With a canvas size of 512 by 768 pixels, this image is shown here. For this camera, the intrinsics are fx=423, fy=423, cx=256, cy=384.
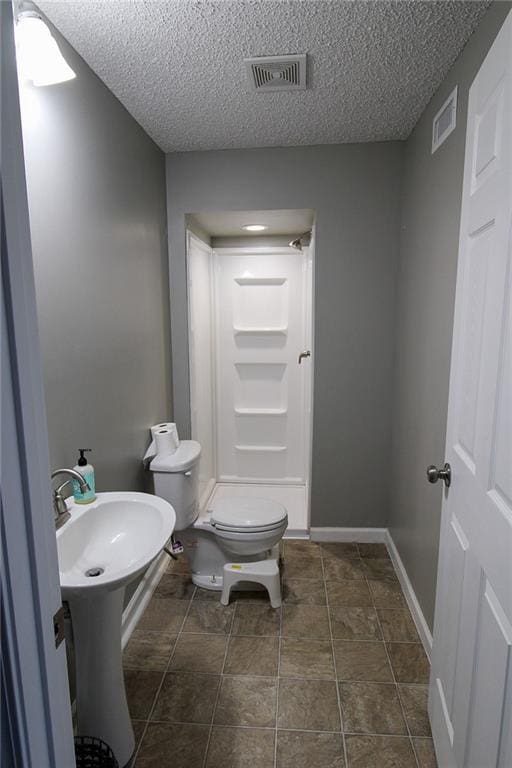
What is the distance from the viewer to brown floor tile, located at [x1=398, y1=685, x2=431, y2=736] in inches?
58.7

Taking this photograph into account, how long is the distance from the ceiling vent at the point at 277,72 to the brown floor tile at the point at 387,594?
7.84 feet

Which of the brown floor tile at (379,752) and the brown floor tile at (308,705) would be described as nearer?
the brown floor tile at (379,752)

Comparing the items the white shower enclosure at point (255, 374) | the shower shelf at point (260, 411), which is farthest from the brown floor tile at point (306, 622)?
the shower shelf at point (260, 411)

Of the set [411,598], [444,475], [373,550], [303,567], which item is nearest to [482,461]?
[444,475]

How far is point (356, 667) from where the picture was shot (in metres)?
1.75

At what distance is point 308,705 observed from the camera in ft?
5.19

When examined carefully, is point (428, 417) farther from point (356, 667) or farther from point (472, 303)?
point (356, 667)

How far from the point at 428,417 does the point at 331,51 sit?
146cm

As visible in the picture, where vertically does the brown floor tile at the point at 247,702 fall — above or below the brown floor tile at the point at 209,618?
above

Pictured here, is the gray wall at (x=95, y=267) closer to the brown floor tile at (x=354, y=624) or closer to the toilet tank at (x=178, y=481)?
the toilet tank at (x=178, y=481)

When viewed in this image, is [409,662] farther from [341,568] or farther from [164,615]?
[164,615]

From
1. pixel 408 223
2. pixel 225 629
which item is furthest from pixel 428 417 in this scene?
pixel 225 629

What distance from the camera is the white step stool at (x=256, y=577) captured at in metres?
2.10

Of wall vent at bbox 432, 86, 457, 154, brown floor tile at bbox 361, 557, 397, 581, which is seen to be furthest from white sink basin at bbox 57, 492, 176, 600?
wall vent at bbox 432, 86, 457, 154
